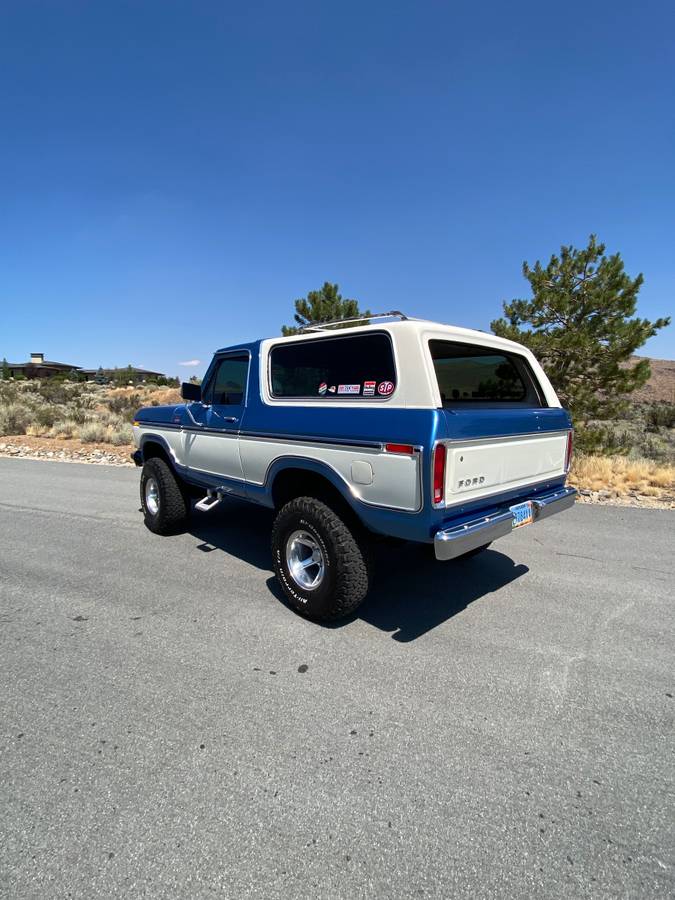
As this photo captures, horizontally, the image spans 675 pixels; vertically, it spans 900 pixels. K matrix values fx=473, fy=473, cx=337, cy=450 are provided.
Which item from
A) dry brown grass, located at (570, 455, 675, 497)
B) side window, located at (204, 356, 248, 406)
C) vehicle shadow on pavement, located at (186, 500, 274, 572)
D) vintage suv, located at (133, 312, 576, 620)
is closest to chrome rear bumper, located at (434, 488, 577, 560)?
vintage suv, located at (133, 312, 576, 620)

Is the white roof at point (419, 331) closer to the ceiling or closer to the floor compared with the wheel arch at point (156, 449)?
closer to the ceiling

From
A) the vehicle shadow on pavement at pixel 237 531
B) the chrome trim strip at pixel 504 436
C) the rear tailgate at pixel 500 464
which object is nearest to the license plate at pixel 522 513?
A: the rear tailgate at pixel 500 464

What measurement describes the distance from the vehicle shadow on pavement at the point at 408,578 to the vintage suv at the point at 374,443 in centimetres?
47

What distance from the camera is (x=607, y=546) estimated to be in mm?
5074

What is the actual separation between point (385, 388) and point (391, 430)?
38cm

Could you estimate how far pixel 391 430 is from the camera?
2979 millimetres

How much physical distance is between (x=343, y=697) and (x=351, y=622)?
2.91 feet

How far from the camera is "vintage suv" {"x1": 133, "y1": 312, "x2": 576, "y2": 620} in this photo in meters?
2.94

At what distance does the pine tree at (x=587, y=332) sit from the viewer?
358 inches

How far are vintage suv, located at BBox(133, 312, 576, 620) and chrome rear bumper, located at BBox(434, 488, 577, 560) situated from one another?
0.03 ft

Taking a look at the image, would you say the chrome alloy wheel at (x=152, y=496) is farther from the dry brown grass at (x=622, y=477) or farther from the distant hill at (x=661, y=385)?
the distant hill at (x=661, y=385)

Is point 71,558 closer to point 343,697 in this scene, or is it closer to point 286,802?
point 343,697

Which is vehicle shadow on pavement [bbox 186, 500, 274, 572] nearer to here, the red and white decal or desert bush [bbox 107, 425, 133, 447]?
the red and white decal

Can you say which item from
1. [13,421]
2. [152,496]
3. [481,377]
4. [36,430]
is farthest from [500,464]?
[13,421]
